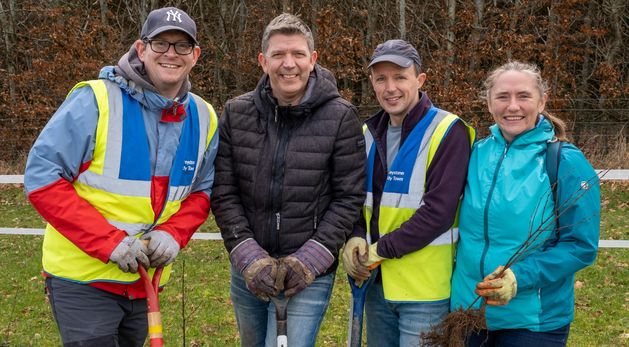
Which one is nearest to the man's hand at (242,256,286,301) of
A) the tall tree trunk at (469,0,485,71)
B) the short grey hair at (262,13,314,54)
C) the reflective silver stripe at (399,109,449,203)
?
the reflective silver stripe at (399,109,449,203)

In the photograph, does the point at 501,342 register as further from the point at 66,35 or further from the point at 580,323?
the point at 66,35

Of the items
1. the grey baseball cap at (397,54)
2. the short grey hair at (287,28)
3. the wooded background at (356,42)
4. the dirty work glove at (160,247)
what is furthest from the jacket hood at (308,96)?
the wooded background at (356,42)

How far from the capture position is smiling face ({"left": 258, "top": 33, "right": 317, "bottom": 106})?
11.4 feet

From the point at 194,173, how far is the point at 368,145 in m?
0.91

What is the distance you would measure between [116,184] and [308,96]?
103 centimetres

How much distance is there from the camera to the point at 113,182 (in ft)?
10.9

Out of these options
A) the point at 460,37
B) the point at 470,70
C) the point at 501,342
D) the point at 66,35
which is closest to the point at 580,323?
the point at 501,342

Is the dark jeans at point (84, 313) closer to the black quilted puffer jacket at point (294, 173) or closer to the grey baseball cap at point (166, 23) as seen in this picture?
the black quilted puffer jacket at point (294, 173)

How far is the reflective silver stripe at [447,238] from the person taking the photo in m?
3.41

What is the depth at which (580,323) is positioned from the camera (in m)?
6.55

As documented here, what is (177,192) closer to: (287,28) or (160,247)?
(160,247)

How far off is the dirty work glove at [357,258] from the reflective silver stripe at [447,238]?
1.14 ft

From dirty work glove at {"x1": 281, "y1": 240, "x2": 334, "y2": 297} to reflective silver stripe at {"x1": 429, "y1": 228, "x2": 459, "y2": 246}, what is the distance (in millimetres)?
540

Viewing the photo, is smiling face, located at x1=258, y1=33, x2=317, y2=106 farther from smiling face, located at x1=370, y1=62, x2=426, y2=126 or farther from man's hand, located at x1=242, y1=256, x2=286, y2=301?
man's hand, located at x1=242, y1=256, x2=286, y2=301
